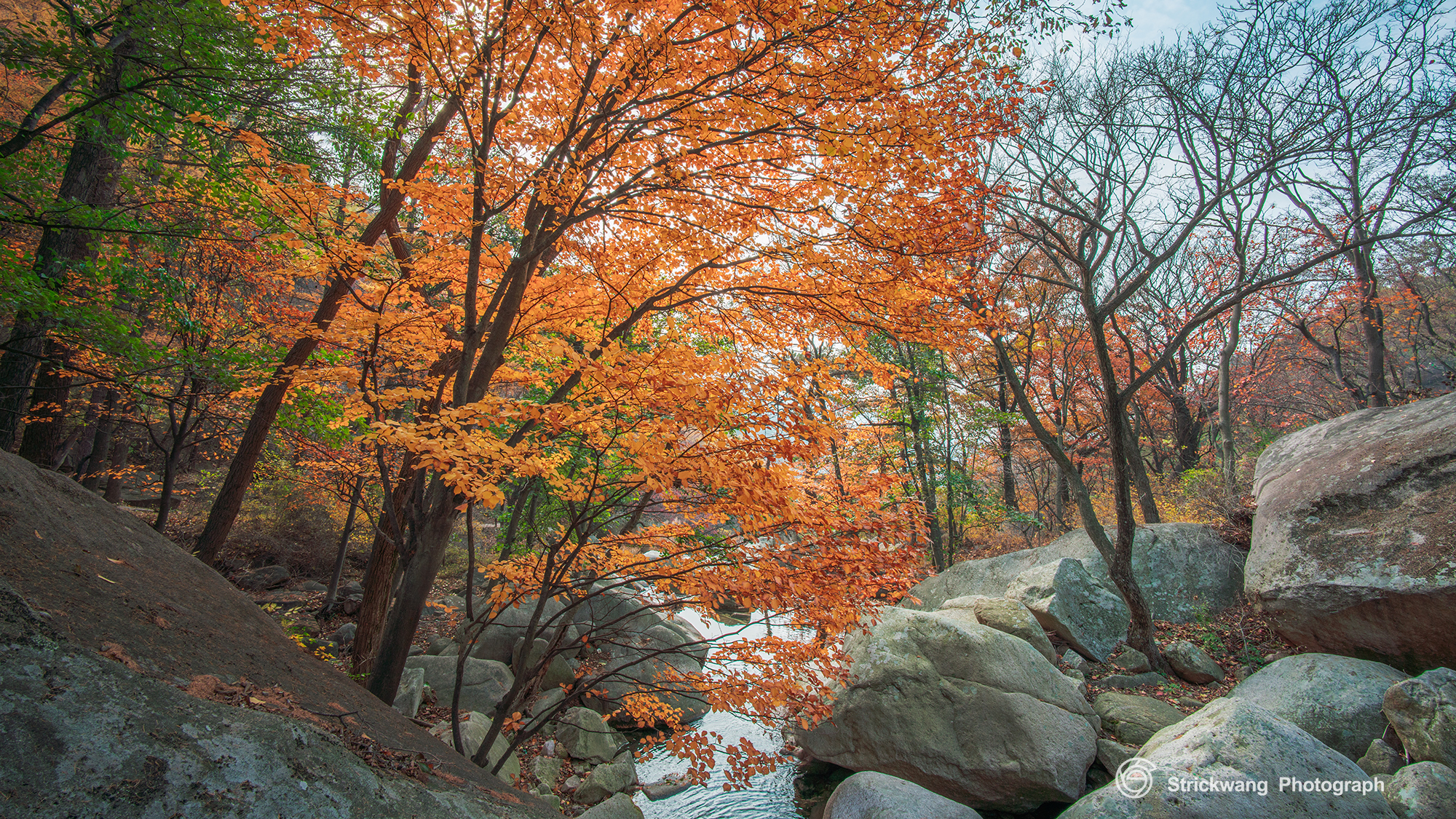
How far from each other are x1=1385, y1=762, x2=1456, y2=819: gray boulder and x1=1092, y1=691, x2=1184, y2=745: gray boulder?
190 centimetres

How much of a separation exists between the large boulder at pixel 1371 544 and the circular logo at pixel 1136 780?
363 cm

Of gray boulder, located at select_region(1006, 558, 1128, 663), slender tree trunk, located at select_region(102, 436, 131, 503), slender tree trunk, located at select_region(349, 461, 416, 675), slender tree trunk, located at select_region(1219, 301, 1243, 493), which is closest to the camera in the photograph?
slender tree trunk, located at select_region(349, 461, 416, 675)

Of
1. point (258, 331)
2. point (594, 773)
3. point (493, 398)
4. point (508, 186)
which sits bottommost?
point (594, 773)

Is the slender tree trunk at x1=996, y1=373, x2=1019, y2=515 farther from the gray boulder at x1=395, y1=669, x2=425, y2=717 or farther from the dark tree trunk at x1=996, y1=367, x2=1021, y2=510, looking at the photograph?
the gray boulder at x1=395, y1=669, x2=425, y2=717

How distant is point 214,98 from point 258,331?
10.1 feet

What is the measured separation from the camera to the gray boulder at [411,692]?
6.73m

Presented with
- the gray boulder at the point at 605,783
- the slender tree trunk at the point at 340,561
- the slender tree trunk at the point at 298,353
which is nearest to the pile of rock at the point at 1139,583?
the gray boulder at the point at 605,783

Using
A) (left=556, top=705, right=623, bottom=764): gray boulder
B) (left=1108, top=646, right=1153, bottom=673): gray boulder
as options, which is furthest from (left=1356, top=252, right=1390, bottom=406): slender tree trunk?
(left=556, top=705, right=623, bottom=764): gray boulder

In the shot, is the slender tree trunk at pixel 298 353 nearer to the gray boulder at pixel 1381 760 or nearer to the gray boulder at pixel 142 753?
the gray boulder at pixel 142 753

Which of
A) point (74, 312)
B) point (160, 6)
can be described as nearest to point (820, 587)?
point (74, 312)

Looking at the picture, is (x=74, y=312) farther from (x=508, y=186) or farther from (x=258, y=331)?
(x=508, y=186)

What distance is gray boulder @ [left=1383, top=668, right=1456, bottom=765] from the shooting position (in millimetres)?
3979

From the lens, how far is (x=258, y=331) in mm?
6480

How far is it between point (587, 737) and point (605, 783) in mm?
947
